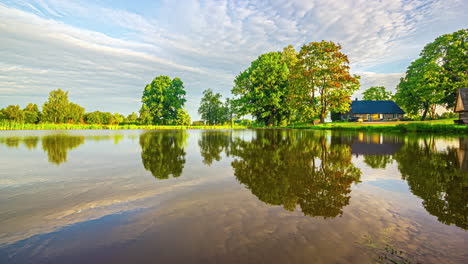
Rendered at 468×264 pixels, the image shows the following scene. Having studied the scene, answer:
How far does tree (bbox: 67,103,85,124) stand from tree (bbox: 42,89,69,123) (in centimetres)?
197

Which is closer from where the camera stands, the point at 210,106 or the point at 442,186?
the point at 442,186

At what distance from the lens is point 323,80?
38.9 m

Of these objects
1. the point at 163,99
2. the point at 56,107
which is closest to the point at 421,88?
the point at 163,99

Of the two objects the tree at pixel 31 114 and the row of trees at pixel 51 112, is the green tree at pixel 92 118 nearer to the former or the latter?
the row of trees at pixel 51 112

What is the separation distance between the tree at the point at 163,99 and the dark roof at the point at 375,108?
5596 centimetres

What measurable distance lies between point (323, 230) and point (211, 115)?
247 feet

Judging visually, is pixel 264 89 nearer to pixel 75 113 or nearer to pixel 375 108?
pixel 375 108

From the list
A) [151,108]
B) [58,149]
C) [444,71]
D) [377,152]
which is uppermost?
[444,71]

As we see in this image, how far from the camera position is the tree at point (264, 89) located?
145ft

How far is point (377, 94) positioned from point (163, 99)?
75.6m

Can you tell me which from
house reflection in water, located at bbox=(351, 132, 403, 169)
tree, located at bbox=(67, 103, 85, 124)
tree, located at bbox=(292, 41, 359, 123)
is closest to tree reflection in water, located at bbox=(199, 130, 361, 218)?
house reflection in water, located at bbox=(351, 132, 403, 169)

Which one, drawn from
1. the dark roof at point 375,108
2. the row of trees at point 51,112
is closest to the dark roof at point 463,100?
the dark roof at point 375,108

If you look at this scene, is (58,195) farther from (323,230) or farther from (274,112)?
(274,112)

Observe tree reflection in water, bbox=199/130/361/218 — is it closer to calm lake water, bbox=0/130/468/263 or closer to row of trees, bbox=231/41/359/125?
calm lake water, bbox=0/130/468/263
